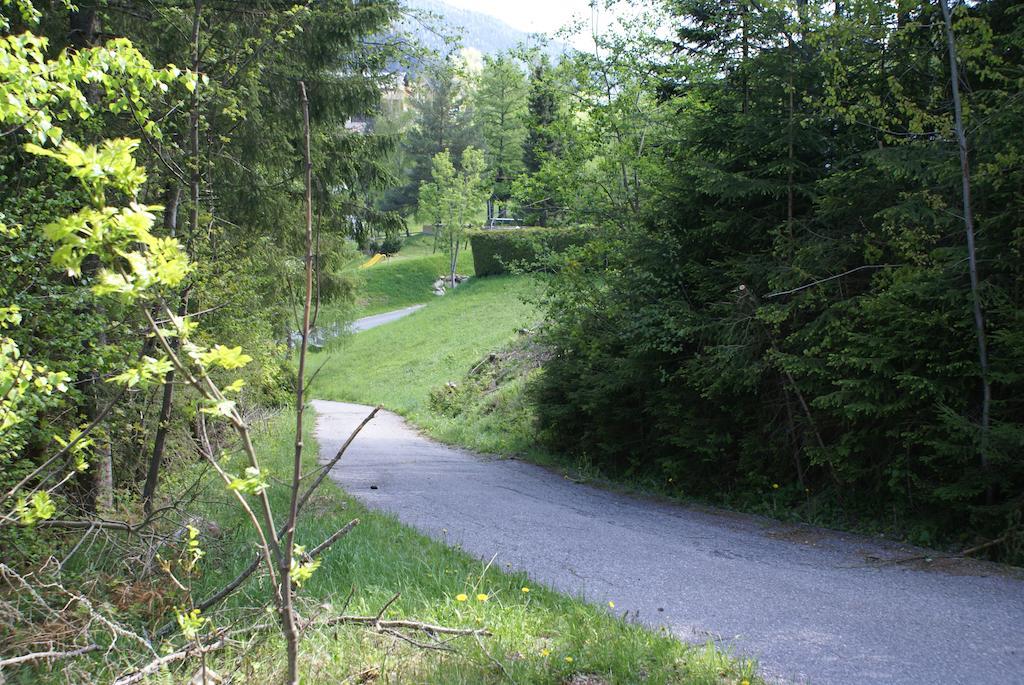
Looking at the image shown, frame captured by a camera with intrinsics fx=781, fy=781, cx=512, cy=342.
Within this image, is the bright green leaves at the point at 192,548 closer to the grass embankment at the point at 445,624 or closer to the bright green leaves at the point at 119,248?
the grass embankment at the point at 445,624

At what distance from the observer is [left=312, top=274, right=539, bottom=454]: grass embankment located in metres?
17.8

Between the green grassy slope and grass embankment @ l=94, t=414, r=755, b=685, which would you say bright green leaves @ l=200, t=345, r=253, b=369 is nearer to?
grass embankment @ l=94, t=414, r=755, b=685

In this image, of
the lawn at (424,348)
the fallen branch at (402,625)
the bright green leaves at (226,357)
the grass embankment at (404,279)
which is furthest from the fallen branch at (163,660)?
the grass embankment at (404,279)

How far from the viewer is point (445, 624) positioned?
15.4 feet

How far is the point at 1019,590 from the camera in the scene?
5.92m

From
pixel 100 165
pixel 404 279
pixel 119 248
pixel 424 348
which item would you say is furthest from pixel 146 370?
pixel 404 279

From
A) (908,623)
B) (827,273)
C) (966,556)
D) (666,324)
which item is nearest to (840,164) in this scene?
(827,273)

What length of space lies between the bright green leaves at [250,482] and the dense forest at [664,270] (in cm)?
160

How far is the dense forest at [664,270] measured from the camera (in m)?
5.32

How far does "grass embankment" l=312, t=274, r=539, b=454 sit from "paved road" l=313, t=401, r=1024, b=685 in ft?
19.9

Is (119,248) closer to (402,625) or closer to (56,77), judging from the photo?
(402,625)

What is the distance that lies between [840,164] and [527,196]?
24.8 ft

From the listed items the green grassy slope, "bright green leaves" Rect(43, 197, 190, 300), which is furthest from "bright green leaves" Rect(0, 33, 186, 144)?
the green grassy slope

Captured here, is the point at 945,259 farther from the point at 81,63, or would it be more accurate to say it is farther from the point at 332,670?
the point at 81,63
